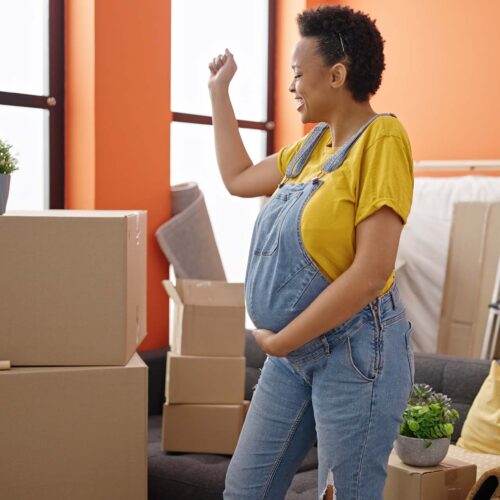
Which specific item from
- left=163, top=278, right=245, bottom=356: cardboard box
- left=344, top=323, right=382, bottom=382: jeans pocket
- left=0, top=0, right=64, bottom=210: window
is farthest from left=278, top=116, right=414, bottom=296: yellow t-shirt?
left=0, top=0, right=64, bottom=210: window

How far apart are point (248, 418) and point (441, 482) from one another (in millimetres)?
737

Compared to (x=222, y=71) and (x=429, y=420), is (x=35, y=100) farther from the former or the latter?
(x=429, y=420)

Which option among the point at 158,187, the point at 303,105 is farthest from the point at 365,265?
the point at 158,187

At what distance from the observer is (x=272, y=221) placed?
1397 mm

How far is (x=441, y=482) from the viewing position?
6.52 ft

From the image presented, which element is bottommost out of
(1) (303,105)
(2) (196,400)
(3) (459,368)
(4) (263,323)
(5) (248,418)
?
(2) (196,400)

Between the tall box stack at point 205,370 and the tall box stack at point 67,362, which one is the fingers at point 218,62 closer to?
the tall box stack at point 67,362

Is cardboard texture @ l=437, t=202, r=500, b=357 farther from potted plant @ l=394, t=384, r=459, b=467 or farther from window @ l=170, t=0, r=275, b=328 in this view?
potted plant @ l=394, t=384, r=459, b=467

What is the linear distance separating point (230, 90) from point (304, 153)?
2674 millimetres

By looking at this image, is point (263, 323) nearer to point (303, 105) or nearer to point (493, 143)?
point (303, 105)

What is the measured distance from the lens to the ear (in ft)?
4.59

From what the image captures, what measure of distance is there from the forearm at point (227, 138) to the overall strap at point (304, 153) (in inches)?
6.4

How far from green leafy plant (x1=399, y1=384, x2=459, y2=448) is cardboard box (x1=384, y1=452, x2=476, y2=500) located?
0.24 ft

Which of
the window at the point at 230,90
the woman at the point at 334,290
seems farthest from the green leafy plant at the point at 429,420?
the window at the point at 230,90
